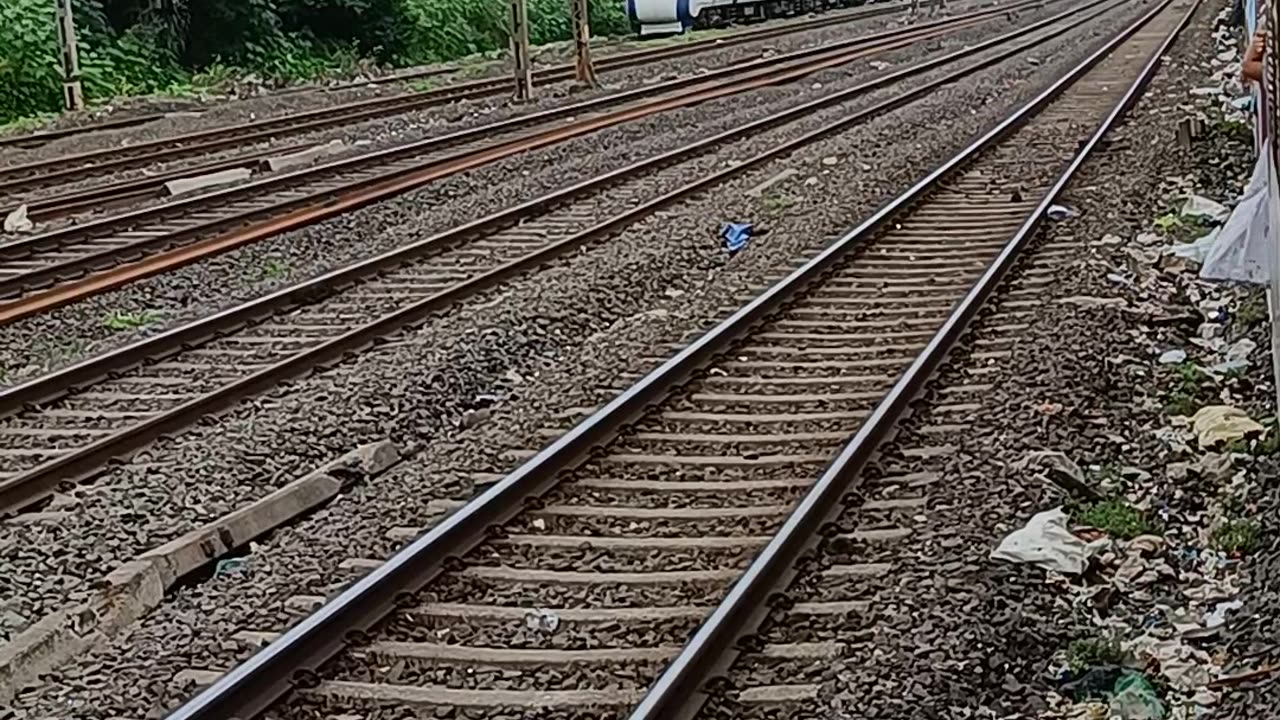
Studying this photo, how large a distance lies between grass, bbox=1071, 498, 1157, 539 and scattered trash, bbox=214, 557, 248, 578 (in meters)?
3.58

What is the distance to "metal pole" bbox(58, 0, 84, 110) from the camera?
83.4 feet

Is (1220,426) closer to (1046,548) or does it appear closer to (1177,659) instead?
(1046,548)

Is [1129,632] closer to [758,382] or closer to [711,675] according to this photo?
[711,675]

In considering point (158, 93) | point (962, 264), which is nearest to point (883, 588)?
point (962, 264)

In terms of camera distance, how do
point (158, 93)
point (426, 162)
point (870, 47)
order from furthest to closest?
point (870, 47)
point (158, 93)
point (426, 162)

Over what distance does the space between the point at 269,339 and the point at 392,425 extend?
228 cm

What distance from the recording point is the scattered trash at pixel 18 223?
1572cm

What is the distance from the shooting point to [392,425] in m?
9.45

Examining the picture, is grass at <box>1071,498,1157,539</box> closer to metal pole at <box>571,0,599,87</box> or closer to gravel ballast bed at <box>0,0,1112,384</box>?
gravel ballast bed at <box>0,0,1112,384</box>

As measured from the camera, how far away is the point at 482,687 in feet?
19.8

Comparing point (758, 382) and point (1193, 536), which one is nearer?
point (1193, 536)

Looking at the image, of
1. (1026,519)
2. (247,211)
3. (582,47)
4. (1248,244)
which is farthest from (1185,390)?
(582,47)

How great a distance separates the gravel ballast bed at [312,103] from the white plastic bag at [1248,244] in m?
14.8

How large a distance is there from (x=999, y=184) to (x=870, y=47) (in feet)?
66.0
